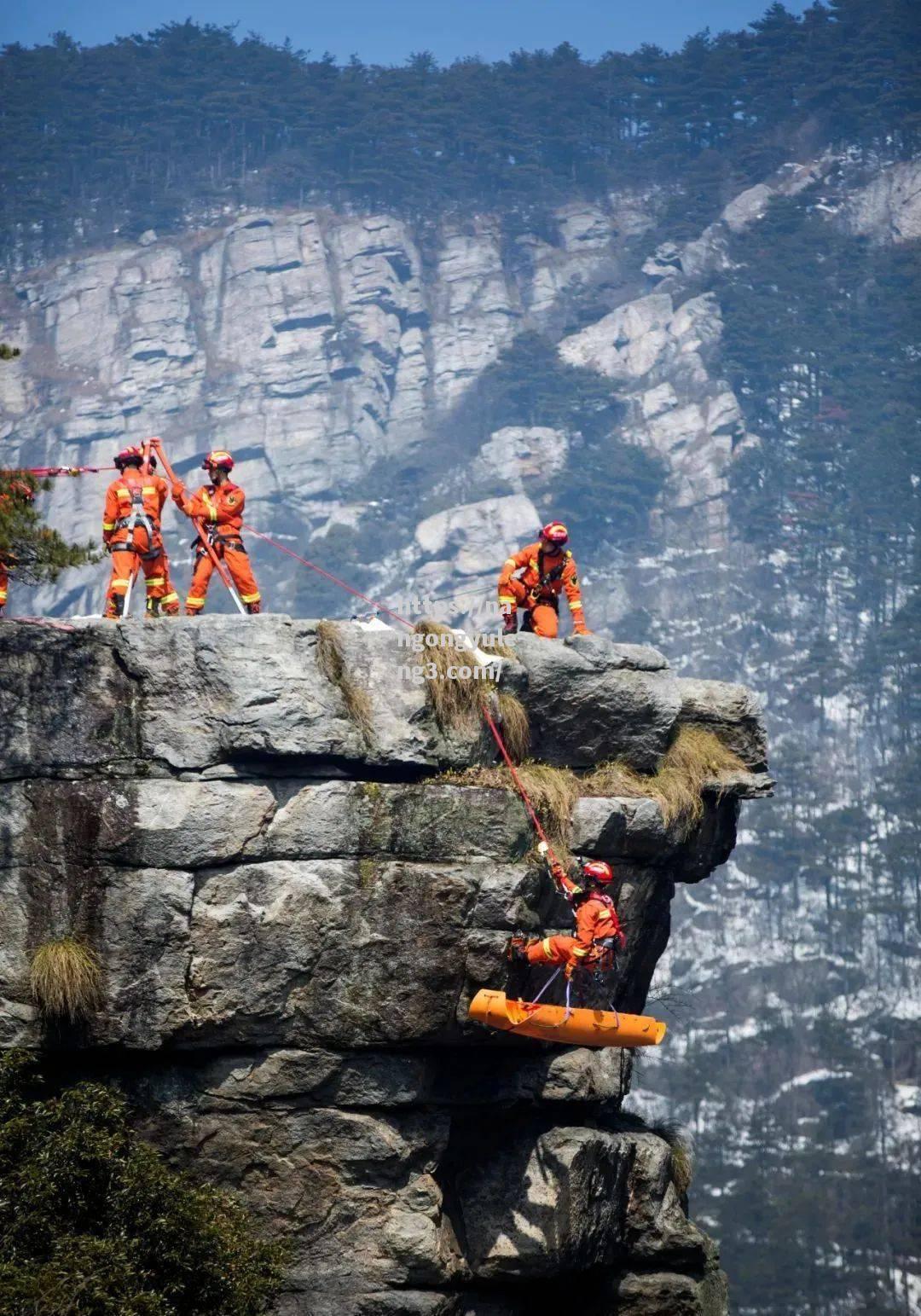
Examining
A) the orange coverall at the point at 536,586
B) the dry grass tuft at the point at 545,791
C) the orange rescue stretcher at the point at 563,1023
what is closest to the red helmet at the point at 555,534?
the orange coverall at the point at 536,586

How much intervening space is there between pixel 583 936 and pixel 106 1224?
23.3 feet

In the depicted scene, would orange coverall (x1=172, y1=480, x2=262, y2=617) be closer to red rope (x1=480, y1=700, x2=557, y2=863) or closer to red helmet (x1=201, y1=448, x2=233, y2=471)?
red helmet (x1=201, y1=448, x2=233, y2=471)

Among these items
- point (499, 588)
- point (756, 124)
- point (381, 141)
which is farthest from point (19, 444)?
point (499, 588)

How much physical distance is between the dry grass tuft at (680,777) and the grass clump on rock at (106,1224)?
831cm

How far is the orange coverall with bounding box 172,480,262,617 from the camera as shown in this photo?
27703 millimetres

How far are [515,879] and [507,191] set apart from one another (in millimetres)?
179859

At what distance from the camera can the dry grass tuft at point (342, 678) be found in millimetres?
25891

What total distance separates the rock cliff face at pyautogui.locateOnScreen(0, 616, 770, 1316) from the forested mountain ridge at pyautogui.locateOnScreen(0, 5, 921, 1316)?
3905 inches

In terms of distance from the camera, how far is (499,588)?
30.6 metres

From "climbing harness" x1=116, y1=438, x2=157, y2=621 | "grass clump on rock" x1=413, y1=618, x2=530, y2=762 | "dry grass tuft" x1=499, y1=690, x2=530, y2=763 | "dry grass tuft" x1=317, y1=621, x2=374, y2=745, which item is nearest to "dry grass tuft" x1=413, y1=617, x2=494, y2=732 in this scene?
"grass clump on rock" x1=413, y1=618, x2=530, y2=762

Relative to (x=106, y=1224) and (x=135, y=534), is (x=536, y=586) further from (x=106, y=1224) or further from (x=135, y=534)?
(x=106, y=1224)

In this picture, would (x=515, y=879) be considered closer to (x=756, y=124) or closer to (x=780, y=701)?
(x=780, y=701)

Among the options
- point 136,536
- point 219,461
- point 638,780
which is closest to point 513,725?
point 638,780

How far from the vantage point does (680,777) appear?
96.1 feet
